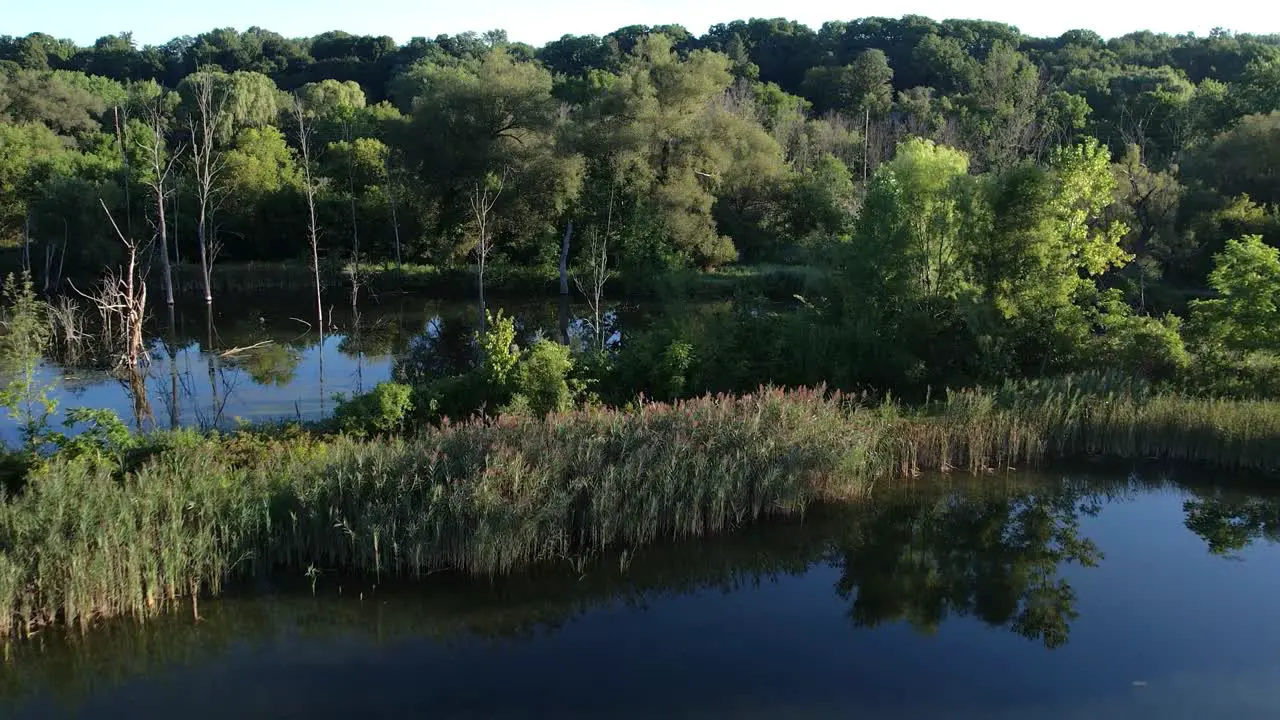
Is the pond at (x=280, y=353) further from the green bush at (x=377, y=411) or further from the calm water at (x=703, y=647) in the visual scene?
the calm water at (x=703, y=647)

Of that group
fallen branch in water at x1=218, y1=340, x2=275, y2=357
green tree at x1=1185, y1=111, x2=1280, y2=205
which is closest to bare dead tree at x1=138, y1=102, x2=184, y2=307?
fallen branch in water at x1=218, y1=340, x2=275, y2=357

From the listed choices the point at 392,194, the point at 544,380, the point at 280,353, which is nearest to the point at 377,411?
the point at 544,380

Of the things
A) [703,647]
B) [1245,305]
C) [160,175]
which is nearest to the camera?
[703,647]

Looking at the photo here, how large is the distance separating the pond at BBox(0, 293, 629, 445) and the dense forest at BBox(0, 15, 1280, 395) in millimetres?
2543

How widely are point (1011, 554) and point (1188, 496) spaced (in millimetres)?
3571

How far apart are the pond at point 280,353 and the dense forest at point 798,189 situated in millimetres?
2543

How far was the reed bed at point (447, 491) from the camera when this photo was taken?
881 cm

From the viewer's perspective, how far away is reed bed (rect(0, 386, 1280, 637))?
28.9 feet

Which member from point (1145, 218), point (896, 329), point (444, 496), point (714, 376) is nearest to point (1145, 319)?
point (896, 329)

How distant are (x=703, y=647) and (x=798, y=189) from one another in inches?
1388

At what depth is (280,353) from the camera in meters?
24.5

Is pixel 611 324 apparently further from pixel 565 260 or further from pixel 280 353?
pixel 280 353

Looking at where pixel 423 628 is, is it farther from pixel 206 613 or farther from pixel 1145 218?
pixel 1145 218

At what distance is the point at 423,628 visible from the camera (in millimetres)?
9070
